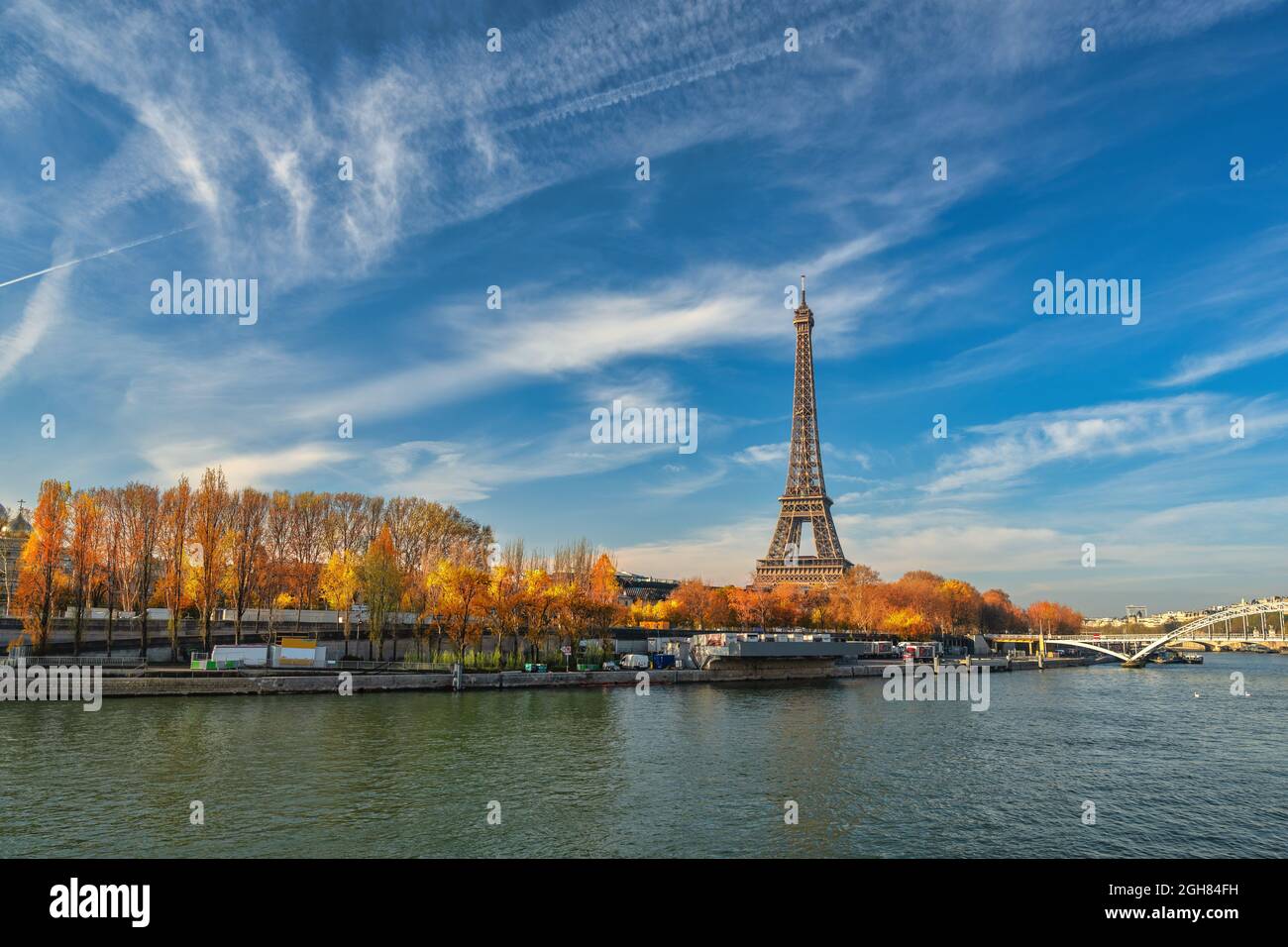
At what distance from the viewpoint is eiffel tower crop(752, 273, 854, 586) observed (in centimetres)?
13312

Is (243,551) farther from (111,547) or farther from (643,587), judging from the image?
(643,587)

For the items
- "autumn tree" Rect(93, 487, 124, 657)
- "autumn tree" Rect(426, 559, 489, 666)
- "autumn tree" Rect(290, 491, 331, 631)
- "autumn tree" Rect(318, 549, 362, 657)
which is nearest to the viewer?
"autumn tree" Rect(93, 487, 124, 657)

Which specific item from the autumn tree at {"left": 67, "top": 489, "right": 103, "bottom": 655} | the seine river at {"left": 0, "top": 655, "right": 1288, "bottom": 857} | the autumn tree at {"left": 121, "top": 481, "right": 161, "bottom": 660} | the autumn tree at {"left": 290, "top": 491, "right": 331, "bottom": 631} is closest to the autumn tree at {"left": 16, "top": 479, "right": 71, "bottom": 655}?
the autumn tree at {"left": 67, "top": 489, "right": 103, "bottom": 655}

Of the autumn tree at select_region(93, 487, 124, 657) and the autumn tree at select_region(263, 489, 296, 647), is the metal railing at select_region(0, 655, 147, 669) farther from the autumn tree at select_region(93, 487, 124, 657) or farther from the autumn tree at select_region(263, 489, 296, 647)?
the autumn tree at select_region(263, 489, 296, 647)

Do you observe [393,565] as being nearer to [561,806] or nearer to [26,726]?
[26,726]

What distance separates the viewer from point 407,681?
5519 cm

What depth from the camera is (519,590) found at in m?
75.7

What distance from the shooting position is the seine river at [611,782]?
20141 millimetres

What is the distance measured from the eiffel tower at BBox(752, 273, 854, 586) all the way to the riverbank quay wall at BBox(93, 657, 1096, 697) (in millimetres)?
51400

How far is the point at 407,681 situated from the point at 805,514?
90.0 metres
